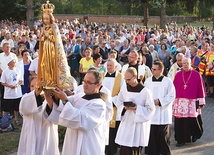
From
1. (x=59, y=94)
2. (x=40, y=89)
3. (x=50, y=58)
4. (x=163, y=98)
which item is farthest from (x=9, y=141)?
(x=59, y=94)

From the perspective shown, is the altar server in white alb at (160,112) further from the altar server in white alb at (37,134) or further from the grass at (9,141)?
the altar server in white alb at (37,134)

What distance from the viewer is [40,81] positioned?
572 centimetres

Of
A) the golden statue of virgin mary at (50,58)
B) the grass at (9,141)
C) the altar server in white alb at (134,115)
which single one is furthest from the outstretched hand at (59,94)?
the grass at (9,141)

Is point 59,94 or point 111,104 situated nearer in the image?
point 59,94

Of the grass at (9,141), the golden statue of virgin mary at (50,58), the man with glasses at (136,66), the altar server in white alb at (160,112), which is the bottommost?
the grass at (9,141)

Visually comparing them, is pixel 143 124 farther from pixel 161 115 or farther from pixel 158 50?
pixel 158 50

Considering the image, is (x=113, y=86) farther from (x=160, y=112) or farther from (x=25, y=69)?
(x=25, y=69)

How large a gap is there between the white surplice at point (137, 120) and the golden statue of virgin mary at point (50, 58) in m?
2.42

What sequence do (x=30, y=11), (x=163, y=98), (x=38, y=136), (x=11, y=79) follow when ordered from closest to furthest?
(x=38, y=136), (x=163, y=98), (x=11, y=79), (x=30, y=11)

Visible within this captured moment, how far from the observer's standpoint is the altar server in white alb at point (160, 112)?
9.11 m

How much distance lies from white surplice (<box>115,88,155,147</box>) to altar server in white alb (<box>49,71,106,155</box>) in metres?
2.19

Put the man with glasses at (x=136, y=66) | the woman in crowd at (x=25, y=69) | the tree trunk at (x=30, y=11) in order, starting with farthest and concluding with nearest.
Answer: the tree trunk at (x=30, y=11) → the woman in crowd at (x=25, y=69) → the man with glasses at (x=136, y=66)

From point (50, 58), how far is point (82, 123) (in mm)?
907

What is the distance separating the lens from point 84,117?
5484mm
